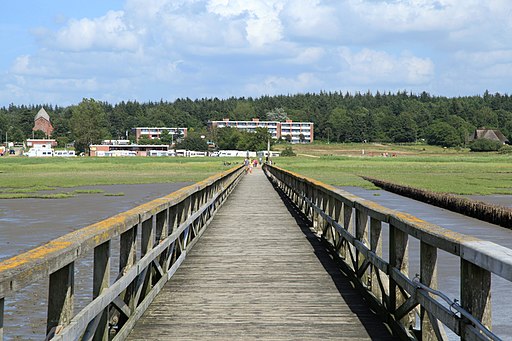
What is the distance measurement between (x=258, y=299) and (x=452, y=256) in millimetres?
9935

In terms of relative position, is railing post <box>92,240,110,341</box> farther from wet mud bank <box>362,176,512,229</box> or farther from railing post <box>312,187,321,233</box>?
wet mud bank <box>362,176,512,229</box>

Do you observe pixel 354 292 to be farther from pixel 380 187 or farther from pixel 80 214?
pixel 380 187

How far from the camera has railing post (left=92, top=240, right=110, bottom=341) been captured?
512cm

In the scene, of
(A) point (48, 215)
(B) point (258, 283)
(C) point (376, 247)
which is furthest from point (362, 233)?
(A) point (48, 215)

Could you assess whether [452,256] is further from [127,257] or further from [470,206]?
[470,206]

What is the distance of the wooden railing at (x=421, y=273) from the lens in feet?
13.0

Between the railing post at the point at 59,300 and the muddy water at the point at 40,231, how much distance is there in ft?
14.1

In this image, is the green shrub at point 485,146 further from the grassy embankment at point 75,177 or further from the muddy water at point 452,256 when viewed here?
the muddy water at point 452,256

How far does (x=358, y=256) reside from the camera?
27.8ft

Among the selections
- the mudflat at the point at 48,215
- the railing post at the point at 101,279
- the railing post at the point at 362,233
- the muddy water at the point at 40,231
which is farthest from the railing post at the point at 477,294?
the mudflat at the point at 48,215

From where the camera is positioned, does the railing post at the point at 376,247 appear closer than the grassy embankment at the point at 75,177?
Yes

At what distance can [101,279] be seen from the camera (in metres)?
5.12

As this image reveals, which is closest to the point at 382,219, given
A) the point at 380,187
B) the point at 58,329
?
the point at 58,329

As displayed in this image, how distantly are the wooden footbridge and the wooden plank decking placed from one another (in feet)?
0.04
